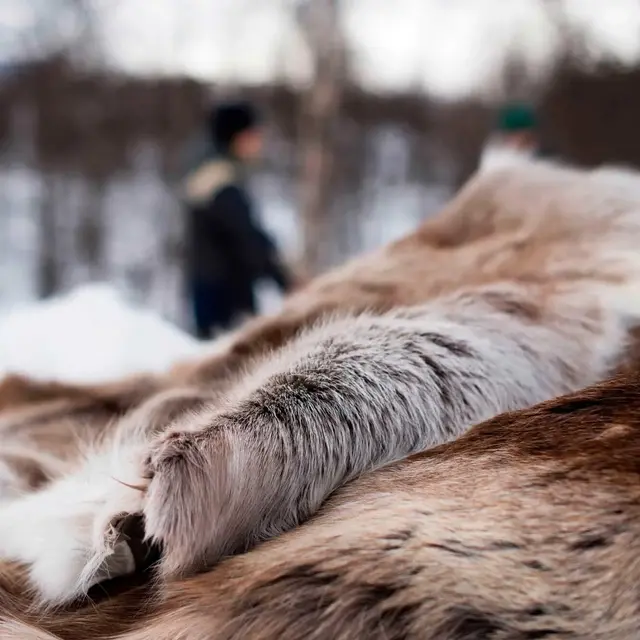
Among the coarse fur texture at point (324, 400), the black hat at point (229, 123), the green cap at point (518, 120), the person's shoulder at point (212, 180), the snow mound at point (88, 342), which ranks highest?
the black hat at point (229, 123)

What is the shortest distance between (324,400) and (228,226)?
2.16 metres

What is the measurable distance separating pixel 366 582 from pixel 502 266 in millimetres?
824

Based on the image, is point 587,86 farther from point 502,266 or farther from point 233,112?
point 502,266

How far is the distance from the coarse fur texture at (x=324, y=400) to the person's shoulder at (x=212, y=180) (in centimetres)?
166

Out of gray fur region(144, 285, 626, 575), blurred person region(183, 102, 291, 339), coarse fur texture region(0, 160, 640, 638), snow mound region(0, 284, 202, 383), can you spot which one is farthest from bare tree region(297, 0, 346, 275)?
gray fur region(144, 285, 626, 575)

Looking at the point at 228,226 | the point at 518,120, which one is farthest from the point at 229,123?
the point at 518,120

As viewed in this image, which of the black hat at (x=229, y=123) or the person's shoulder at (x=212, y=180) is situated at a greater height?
the black hat at (x=229, y=123)

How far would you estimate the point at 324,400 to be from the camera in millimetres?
701

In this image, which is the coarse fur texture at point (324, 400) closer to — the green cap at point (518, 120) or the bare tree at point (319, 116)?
the green cap at point (518, 120)

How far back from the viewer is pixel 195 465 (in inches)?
23.4

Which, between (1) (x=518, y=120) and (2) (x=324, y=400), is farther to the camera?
(1) (x=518, y=120)

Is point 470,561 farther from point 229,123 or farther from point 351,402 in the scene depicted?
point 229,123

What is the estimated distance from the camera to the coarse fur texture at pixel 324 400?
1.99 feet

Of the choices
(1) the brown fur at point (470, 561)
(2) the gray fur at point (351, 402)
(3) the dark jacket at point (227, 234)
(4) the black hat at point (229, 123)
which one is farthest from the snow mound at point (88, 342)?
(4) the black hat at point (229, 123)
